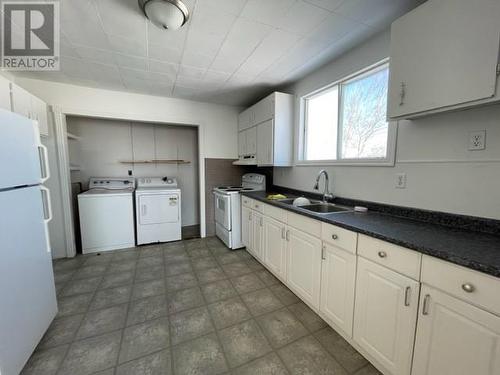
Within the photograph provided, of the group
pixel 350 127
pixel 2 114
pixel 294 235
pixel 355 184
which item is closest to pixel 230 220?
pixel 294 235

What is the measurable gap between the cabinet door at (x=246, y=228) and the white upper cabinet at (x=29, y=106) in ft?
8.69

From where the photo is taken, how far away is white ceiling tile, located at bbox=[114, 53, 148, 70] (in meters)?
2.16

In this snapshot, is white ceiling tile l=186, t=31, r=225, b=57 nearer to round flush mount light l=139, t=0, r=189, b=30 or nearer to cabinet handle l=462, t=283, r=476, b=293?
round flush mount light l=139, t=0, r=189, b=30

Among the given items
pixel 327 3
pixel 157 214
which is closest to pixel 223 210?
pixel 157 214

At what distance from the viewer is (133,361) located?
1.37 metres

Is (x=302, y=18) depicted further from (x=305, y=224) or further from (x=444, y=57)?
(x=305, y=224)

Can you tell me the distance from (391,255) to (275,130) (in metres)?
Answer: 2.04

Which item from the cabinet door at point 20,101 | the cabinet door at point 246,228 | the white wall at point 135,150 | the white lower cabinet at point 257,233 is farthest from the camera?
the white wall at point 135,150

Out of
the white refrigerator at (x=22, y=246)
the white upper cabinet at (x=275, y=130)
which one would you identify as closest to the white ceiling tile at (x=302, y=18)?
the white upper cabinet at (x=275, y=130)

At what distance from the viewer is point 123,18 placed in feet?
5.21

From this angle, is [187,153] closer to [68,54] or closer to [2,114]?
[68,54]

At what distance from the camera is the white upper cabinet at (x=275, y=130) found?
9.10ft

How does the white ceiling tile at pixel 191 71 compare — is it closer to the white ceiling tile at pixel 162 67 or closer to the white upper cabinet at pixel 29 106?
the white ceiling tile at pixel 162 67

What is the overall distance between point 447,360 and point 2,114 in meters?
2.62
